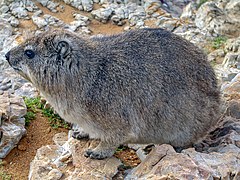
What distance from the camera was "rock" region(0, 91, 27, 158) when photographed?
7.42 meters

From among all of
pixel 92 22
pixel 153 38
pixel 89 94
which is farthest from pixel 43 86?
pixel 92 22

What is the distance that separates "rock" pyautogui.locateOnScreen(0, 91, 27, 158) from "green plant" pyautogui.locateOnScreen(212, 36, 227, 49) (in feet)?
22.4

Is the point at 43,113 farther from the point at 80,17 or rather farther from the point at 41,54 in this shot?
the point at 80,17

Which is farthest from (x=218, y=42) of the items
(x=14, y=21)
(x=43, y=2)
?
(x=14, y=21)

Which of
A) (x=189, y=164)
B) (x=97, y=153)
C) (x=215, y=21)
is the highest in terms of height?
(x=189, y=164)

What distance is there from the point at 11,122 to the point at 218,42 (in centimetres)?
746

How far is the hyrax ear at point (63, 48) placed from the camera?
654 cm

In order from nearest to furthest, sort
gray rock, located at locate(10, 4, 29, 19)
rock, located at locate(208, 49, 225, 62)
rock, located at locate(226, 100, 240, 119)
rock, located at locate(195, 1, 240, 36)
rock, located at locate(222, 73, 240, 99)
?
rock, located at locate(226, 100, 240, 119), rock, located at locate(222, 73, 240, 99), rock, located at locate(208, 49, 225, 62), rock, located at locate(195, 1, 240, 36), gray rock, located at locate(10, 4, 29, 19)

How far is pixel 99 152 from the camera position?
671 cm

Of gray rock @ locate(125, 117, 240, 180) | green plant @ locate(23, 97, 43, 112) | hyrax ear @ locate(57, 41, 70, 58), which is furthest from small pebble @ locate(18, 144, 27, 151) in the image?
gray rock @ locate(125, 117, 240, 180)

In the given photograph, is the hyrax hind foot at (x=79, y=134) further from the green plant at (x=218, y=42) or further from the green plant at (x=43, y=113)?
the green plant at (x=218, y=42)

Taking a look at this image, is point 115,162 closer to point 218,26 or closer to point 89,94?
point 89,94

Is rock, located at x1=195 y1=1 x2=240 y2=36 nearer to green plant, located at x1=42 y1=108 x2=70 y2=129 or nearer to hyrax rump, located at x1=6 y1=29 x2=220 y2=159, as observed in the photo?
green plant, located at x1=42 y1=108 x2=70 y2=129

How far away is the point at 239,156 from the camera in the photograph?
6.41m
